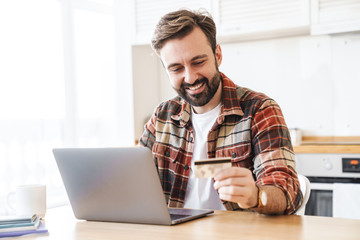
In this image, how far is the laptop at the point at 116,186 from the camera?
120 centimetres

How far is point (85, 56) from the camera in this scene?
345cm

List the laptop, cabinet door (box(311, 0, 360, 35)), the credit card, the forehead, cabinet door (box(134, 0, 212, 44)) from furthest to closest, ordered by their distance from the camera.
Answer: cabinet door (box(134, 0, 212, 44)) → cabinet door (box(311, 0, 360, 35)) → the forehead → the laptop → the credit card

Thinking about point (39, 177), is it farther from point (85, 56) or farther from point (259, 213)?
point (259, 213)

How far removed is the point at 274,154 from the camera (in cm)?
147

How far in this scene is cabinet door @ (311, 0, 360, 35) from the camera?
2.84m

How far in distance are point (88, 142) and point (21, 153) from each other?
662 millimetres

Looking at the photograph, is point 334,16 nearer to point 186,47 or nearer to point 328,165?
point 328,165

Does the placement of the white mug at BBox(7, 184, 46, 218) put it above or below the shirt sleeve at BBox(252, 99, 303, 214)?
below

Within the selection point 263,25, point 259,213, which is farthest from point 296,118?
point 259,213

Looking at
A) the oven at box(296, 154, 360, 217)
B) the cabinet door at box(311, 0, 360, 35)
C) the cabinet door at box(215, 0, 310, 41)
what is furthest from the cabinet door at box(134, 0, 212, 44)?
the oven at box(296, 154, 360, 217)

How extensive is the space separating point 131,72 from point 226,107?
6.33 feet

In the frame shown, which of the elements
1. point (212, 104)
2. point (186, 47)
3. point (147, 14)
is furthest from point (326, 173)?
point (147, 14)

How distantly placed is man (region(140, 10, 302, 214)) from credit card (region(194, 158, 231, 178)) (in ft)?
1.20

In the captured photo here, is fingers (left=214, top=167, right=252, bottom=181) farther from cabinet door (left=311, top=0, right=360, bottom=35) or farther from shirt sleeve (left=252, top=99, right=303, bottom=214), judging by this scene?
cabinet door (left=311, top=0, right=360, bottom=35)
